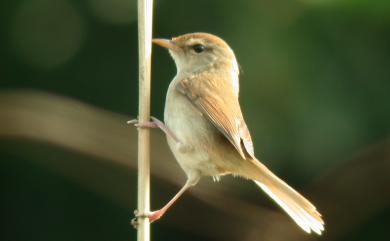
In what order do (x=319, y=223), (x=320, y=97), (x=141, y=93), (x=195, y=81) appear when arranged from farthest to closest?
(x=320, y=97), (x=195, y=81), (x=319, y=223), (x=141, y=93)

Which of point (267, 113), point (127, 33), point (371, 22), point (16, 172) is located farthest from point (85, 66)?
point (371, 22)

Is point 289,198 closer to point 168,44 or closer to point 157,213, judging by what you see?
point 157,213

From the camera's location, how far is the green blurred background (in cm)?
524

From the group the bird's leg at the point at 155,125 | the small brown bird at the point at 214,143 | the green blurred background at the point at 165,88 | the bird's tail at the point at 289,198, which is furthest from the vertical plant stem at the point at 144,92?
the green blurred background at the point at 165,88

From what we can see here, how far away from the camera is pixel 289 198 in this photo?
4.30 metres

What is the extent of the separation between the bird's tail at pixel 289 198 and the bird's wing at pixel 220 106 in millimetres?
82

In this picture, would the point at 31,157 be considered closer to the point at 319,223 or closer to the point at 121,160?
the point at 121,160

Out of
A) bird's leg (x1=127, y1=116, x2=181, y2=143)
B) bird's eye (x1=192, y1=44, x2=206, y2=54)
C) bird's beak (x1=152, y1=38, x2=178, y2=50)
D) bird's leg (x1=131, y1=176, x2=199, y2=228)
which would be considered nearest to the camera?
bird's leg (x1=131, y1=176, x2=199, y2=228)

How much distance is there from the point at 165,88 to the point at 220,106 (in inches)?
41.3

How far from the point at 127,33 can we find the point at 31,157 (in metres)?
0.93

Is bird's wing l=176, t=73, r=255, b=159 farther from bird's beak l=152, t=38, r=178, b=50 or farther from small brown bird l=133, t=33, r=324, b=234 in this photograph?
bird's beak l=152, t=38, r=178, b=50

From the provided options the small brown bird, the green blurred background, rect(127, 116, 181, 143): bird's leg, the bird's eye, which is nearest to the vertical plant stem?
rect(127, 116, 181, 143): bird's leg

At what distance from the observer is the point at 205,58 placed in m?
4.85

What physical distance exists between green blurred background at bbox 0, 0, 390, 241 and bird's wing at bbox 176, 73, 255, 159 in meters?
0.67
